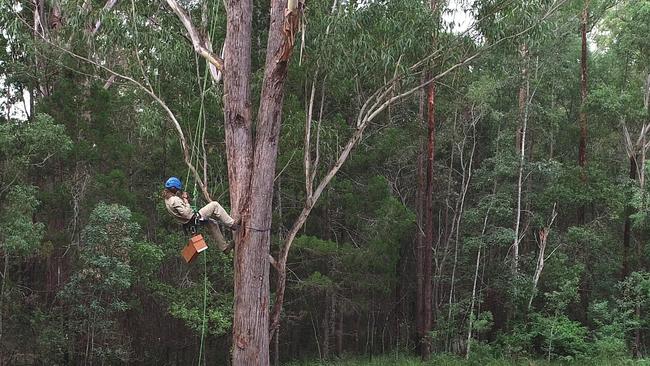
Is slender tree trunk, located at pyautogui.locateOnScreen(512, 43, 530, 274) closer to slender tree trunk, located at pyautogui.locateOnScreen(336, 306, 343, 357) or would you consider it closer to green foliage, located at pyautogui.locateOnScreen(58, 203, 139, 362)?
slender tree trunk, located at pyautogui.locateOnScreen(336, 306, 343, 357)

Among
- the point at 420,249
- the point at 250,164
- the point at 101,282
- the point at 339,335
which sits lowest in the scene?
the point at 339,335

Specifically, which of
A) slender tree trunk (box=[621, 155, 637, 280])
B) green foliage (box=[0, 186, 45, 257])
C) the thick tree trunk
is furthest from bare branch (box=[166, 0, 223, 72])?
slender tree trunk (box=[621, 155, 637, 280])

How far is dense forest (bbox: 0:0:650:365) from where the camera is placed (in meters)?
8.33

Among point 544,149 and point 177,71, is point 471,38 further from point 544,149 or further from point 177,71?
point 544,149

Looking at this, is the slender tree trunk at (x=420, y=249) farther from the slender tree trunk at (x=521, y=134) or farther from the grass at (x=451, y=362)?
the slender tree trunk at (x=521, y=134)

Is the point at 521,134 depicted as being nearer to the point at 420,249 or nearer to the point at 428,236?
the point at 420,249

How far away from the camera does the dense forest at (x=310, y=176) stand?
833 cm

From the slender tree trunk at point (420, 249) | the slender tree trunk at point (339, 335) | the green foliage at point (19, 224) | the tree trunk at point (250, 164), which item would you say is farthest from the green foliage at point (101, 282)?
the slender tree trunk at point (420, 249)

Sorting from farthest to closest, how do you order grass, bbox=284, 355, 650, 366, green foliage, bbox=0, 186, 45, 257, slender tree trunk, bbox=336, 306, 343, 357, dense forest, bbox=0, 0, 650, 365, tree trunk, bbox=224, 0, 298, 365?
slender tree trunk, bbox=336, 306, 343, 357 → grass, bbox=284, 355, 650, 366 → green foliage, bbox=0, 186, 45, 257 → dense forest, bbox=0, 0, 650, 365 → tree trunk, bbox=224, 0, 298, 365

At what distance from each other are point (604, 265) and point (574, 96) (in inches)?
222

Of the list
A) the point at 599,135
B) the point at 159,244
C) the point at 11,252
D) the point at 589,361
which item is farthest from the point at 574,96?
the point at 11,252

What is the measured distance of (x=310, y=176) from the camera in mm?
8742

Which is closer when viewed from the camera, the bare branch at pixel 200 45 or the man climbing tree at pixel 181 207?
the man climbing tree at pixel 181 207

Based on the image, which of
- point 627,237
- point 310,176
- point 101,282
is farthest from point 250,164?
point 627,237
